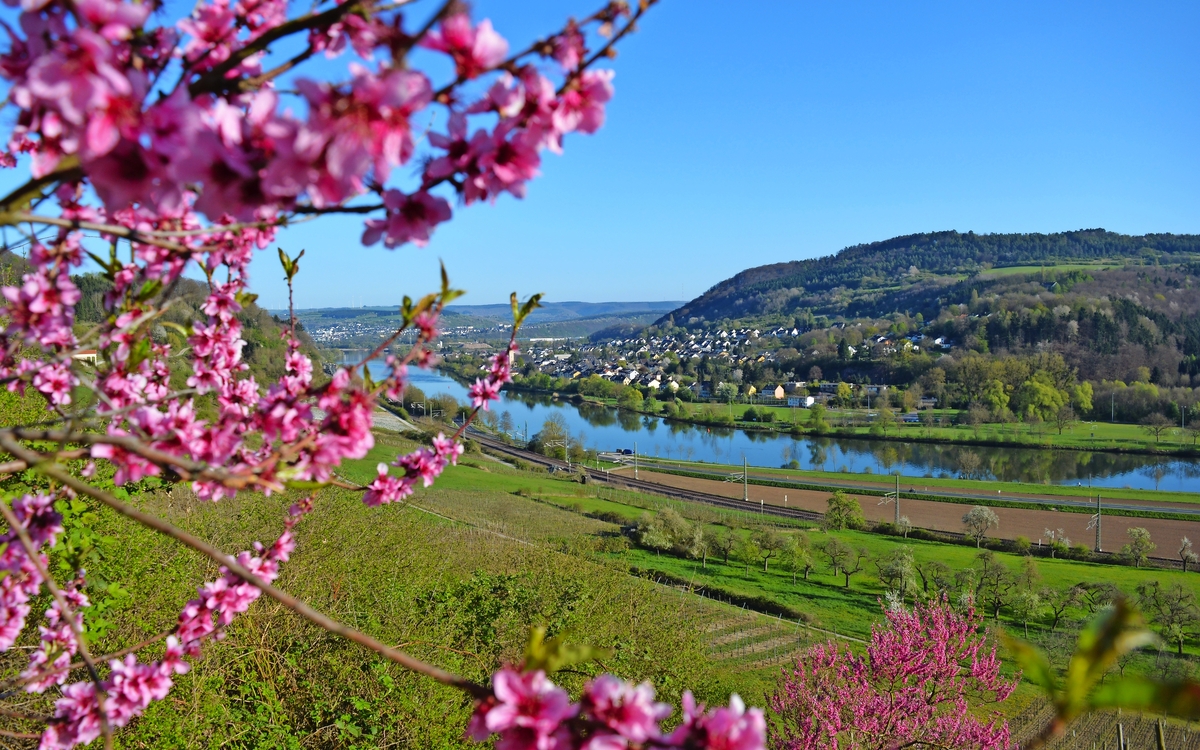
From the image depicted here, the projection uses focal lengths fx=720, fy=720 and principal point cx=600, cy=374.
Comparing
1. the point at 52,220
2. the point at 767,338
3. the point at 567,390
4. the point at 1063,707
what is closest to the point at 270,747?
the point at 52,220

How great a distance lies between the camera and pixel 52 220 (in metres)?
1.00

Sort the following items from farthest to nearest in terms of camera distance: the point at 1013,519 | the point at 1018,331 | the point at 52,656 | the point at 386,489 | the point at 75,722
Answer: the point at 1018,331 → the point at 1013,519 → the point at 386,489 → the point at 52,656 → the point at 75,722

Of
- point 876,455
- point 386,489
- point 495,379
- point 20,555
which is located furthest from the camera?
point 876,455

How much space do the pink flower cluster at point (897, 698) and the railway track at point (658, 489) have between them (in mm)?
28240

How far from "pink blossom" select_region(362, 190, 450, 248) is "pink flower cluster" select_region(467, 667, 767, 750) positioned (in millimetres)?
640

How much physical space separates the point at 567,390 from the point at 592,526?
65201 mm

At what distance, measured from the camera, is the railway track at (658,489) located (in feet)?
127

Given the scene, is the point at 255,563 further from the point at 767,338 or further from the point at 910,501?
the point at 767,338

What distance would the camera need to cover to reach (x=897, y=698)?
8734 millimetres

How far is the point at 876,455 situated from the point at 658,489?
72.4 ft

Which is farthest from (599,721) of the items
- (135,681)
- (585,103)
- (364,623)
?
(364,623)

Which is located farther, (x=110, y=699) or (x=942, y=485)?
(x=942, y=485)

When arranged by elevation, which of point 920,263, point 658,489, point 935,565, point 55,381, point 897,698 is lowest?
point 658,489

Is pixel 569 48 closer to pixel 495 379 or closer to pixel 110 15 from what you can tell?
pixel 110 15
